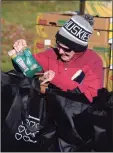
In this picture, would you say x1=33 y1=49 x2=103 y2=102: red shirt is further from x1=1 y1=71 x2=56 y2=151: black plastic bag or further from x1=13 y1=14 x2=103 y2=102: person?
x1=1 y1=71 x2=56 y2=151: black plastic bag

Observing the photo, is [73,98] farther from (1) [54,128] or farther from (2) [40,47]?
(2) [40,47]

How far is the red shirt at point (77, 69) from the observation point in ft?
6.75

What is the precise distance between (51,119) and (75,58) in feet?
1.56

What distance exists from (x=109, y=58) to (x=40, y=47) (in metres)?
0.86

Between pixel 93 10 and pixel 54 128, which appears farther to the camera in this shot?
pixel 93 10

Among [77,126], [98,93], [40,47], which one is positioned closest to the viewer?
[77,126]

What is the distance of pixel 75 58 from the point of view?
91.0 inches

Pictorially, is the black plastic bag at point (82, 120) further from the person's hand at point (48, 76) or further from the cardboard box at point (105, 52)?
the cardboard box at point (105, 52)

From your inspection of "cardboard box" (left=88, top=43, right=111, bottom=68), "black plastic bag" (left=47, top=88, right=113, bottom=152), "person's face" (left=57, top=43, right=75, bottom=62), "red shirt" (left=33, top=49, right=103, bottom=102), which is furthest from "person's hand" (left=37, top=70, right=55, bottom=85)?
"cardboard box" (left=88, top=43, right=111, bottom=68)

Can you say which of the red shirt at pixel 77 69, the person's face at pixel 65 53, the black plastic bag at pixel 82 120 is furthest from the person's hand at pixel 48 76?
the person's face at pixel 65 53

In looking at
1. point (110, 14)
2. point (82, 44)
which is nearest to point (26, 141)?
point (82, 44)

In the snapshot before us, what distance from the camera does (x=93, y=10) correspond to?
16.0ft

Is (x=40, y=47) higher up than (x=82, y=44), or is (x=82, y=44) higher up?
(x=82, y=44)

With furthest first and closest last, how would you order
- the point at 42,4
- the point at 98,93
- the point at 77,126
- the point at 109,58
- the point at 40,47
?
the point at 42,4, the point at 40,47, the point at 109,58, the point at 98,93, the point at 77,126
